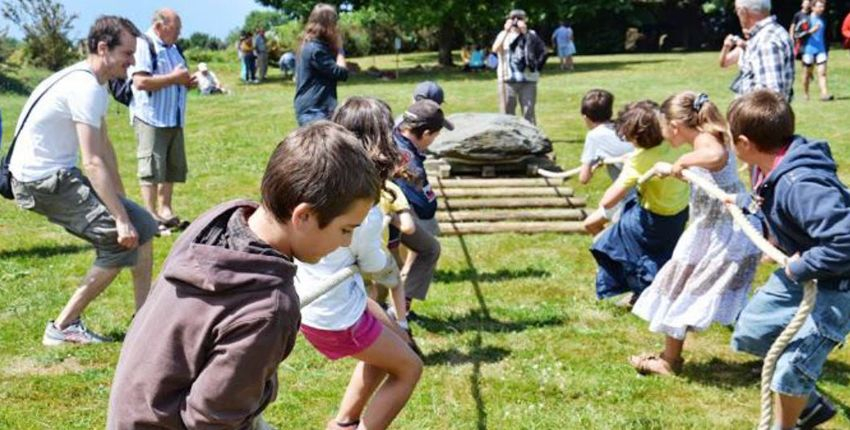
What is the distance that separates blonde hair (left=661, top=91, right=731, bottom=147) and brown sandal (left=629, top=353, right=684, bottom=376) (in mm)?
1244

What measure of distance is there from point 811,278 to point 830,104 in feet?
48.2

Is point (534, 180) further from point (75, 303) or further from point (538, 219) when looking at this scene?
point (75, 303)

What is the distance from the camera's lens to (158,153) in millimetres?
8203

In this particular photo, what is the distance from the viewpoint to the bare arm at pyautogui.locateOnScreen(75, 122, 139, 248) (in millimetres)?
4945

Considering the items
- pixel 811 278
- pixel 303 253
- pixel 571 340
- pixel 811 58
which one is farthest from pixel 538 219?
pixel 811 58

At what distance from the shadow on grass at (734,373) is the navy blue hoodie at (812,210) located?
4.60 feet

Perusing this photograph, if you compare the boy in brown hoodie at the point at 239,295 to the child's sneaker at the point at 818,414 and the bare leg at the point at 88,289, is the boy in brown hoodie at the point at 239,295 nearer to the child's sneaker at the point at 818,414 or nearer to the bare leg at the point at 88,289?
the child's sneaker at the point at 818,414

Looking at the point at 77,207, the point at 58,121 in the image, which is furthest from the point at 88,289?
the point at 58,121

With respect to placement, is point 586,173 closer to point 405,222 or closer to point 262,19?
point 405,222

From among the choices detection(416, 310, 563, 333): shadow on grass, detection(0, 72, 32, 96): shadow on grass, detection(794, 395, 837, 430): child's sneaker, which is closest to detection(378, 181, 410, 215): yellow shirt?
detection(416, 310, 563, 333): shadow on grass

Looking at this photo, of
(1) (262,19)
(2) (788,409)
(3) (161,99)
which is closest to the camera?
(2) (788,409)

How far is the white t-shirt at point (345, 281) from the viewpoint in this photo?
3529 mm

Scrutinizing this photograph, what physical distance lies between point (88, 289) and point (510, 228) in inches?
170

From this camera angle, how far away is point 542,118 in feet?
55.1
